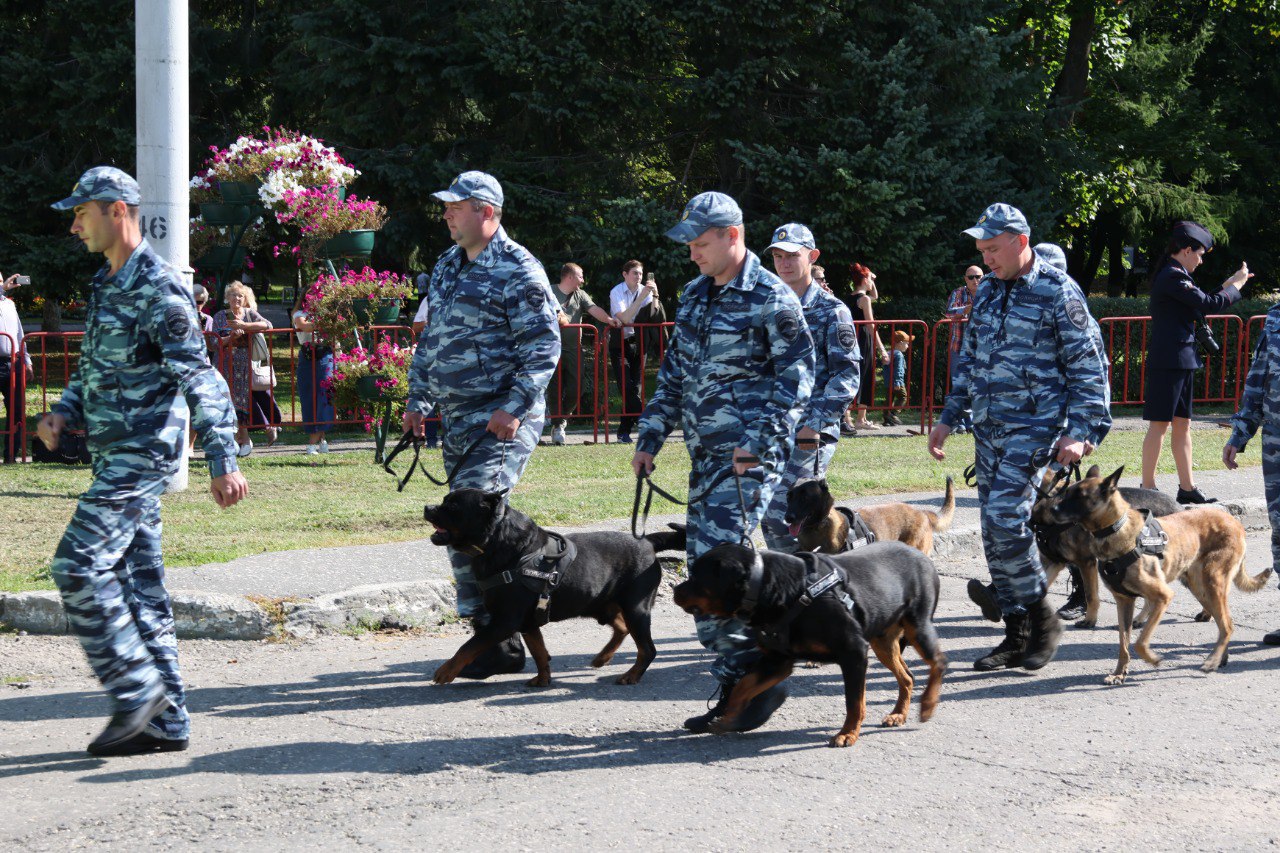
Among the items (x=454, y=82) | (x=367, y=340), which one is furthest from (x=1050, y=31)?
(x=367, y=340)

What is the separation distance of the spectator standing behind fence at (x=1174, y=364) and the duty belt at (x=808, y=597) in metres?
6.66

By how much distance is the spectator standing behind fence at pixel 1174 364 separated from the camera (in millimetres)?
11312

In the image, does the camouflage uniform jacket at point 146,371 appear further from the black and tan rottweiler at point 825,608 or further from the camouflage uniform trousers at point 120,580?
the black and tan rottweiler at point 825,608

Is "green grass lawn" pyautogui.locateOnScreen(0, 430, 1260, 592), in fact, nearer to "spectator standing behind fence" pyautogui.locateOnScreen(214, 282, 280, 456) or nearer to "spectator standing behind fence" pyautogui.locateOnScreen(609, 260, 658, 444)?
"spectator standing behind fence" pyautogui.locateOnScreen(214, 282, 280, 456)

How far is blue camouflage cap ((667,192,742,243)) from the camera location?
18.2ft

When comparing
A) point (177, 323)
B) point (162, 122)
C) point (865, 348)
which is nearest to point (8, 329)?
point (162, 122)

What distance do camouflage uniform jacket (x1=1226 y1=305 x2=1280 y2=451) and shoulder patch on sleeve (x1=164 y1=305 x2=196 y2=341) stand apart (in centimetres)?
542

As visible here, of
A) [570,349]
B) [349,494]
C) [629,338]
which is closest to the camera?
[349,494]

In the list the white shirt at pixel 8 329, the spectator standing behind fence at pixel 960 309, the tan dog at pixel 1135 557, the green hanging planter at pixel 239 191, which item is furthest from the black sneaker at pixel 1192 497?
the white shirt at pixel 8 329

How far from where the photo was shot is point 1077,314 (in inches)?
259

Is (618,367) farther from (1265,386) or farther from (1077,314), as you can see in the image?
(1077,314)

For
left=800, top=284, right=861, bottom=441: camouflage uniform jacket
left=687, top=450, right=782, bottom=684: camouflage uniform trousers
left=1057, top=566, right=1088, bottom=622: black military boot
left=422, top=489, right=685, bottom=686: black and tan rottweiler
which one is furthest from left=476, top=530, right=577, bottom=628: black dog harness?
left=1057, top=566, right=1088, bottom=622: black military boot

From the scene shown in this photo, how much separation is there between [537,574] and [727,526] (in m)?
0.92

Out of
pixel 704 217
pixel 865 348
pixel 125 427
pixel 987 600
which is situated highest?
pixel 704 217
